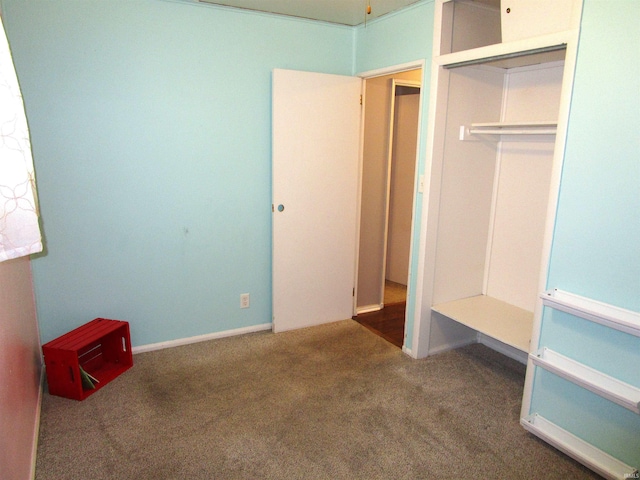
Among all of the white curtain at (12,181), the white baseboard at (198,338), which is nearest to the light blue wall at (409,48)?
the white baseboard at (198,338)

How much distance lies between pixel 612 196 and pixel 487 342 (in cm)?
171

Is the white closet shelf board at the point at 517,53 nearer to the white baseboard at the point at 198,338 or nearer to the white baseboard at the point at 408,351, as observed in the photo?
the white baseboard at the point at 408,351

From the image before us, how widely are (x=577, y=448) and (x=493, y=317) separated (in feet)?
2.98

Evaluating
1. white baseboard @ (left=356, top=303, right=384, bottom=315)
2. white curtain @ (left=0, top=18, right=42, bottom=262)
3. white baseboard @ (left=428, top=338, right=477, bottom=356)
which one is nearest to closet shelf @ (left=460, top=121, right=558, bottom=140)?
white baseboard @ (left=428, top=338, right=477, bottom=356)

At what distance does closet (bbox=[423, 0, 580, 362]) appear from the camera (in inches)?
103

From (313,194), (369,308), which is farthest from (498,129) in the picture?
(369,308)

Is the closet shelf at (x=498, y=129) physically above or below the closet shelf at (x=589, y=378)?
above

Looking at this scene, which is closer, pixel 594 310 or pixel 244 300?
pixel 594 310

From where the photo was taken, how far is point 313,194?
3293 mm

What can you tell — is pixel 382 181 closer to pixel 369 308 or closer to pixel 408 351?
pixel 369 308

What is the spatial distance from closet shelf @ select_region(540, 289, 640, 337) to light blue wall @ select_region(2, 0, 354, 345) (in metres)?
2.00

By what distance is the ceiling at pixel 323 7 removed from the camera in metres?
2.73

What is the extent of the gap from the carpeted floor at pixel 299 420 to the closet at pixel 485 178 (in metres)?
0.38

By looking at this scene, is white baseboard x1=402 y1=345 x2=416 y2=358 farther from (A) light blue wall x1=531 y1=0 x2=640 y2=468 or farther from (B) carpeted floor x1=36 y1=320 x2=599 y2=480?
(A) light blue wall x1=531 y1=0 x2=640 y2=468
